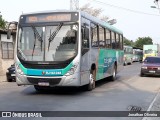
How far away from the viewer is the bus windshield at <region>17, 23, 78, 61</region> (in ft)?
39.9

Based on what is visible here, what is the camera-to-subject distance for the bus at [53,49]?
12.1m

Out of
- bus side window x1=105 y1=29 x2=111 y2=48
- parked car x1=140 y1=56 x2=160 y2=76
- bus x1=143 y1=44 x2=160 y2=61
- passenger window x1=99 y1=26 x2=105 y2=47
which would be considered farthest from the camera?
bus x1=143 y1=44 x2=160 y2=61

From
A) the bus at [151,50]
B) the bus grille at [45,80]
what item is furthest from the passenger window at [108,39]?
the bus at [151,50]

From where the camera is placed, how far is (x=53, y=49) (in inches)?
481

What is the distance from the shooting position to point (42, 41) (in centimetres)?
1241

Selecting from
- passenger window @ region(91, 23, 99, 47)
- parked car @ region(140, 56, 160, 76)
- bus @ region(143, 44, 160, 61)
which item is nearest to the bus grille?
passenger window @ region(91, 23, 99, 47)

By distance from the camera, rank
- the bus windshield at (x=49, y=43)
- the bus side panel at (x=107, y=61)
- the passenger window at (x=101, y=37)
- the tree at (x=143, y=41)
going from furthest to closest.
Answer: the tree at (x=143, y=41) < the bus side panel at (x=107, y=61) < the passenger window at (x=101, y=37) < the bus windshield at (x=49, y=43)

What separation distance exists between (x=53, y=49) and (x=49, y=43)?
29 centimetres

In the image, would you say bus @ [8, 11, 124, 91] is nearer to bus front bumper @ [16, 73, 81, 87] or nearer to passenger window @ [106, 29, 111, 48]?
bus front bumper @ [16, 73, 81, 87]

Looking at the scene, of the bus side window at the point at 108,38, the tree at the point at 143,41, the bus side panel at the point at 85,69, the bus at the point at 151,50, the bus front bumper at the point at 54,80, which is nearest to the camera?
the bus front bumper at the point at 54,80

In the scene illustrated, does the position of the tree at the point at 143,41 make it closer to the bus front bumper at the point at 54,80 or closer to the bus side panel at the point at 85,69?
the bus side panel at the point at 85,69

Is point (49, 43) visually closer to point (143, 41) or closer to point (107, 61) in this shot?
point (107, 61)

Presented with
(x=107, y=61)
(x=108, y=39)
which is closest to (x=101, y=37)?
(x=108, y=39)

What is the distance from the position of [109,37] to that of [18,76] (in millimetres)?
6470
